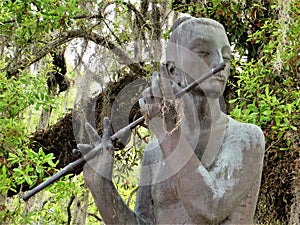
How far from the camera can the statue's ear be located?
2.38 meters

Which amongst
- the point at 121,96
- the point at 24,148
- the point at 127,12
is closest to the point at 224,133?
the point at 24,148

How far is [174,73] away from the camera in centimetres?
240

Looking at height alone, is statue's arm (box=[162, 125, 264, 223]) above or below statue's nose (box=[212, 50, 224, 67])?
below

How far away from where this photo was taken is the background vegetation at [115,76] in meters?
5.13

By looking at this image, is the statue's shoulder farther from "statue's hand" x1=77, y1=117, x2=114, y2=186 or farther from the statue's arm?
"statue's hand" x1=77, y1=117, x2=114, y2=186

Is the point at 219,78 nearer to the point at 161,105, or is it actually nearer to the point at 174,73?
the point at 174,73

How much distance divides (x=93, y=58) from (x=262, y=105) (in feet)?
8.48

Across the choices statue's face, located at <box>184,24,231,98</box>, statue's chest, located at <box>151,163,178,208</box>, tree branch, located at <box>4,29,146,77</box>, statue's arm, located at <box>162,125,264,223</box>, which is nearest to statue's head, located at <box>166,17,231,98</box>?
statue's face, located at <box>184,24,231,98</box>

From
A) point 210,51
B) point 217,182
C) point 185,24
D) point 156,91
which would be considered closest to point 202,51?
point 210,51

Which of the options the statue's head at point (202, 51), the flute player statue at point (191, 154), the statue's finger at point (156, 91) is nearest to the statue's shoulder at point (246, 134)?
the flute player statue at point (191, 154)

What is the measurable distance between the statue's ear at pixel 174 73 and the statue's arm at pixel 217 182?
33 centimetres

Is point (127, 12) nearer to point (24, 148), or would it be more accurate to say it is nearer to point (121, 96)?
point (121, 96)

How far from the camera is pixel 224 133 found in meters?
2.35

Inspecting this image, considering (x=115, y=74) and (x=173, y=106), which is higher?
(x=173, y=106)
